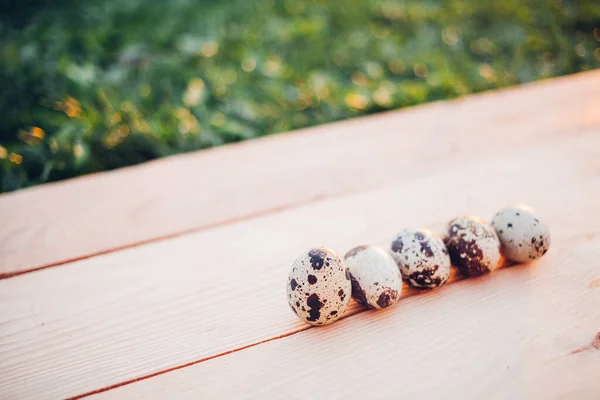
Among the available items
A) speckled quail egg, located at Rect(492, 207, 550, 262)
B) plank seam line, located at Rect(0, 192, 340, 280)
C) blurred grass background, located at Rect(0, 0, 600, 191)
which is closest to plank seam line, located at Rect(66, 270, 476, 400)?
speckled quail egg, located at Rect(492, 207, 550, 262)

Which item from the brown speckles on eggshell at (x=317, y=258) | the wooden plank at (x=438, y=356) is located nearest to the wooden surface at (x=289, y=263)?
the wooden plank at (x=438, y=356)

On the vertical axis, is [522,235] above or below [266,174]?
below

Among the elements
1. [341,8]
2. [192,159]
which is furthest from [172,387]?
[341,8]

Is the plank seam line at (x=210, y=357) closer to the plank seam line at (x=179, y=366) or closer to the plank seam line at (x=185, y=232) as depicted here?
the plank seam line at (x=179, y=366)

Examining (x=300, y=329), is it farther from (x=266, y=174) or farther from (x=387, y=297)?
(x=266, y=174)

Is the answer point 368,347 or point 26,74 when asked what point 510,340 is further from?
point 26,74

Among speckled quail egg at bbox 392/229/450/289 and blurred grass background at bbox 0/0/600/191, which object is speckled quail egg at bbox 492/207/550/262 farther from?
blurred grass background at bbox 0/0/600/191

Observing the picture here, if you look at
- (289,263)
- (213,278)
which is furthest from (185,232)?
(289,263)

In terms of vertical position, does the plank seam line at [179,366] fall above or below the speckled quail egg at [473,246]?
below
